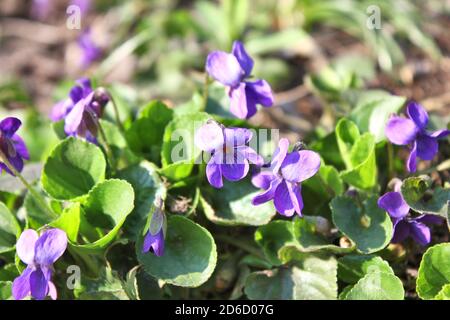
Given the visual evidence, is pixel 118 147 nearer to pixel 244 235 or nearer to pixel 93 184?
pixel 93 184

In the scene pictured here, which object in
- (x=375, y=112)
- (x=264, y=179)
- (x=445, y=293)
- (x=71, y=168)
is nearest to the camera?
(x=445, y=293)

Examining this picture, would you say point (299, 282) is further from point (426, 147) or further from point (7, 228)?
point (7, 228)

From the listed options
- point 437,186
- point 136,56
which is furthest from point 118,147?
point 136,56

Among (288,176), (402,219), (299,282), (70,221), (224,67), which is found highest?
(224,67)

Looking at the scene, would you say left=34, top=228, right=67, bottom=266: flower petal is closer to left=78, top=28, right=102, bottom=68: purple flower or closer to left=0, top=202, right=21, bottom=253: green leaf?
left=0, top=202, right=21, bottom=253: green leaf

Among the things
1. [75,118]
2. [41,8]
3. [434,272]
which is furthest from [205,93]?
[41,8]
